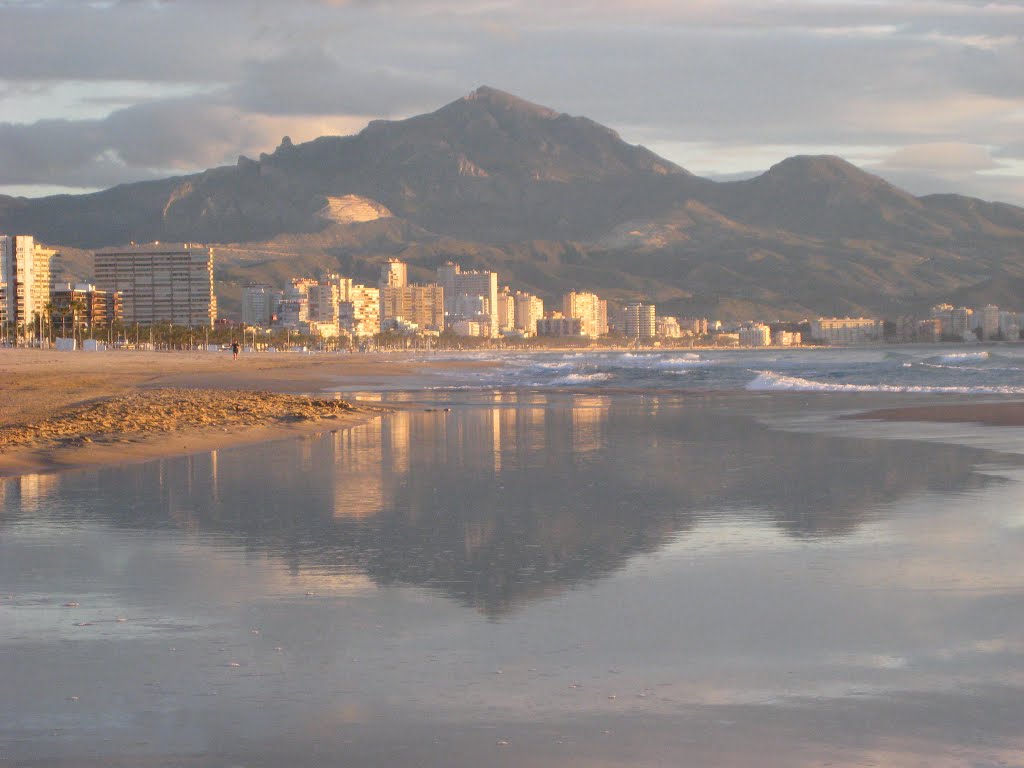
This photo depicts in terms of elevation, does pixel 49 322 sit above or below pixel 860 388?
above

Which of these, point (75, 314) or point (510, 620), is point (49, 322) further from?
point (510, 620)

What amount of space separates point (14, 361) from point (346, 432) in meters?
67.7

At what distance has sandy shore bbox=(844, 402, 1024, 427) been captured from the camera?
115ft

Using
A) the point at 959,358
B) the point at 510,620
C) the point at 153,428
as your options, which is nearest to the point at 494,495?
the point at 510,620

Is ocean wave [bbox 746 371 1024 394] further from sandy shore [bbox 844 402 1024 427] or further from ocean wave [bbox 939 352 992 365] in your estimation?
ocean wave [bbox 939 352 992 365]

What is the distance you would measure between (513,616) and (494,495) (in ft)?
26.8

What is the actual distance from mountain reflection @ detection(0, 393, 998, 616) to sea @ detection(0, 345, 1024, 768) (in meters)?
0.08

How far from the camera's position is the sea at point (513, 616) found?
24.8ft

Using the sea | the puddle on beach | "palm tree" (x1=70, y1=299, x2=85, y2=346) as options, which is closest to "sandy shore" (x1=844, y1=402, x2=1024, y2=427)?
the sea

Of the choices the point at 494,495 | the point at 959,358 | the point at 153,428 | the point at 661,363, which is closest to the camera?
the point at 494,495

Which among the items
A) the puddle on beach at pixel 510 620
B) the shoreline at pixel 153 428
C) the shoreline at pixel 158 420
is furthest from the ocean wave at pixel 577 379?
the puddle on beach at pixel 510 620

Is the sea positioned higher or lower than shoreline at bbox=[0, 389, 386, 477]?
lower

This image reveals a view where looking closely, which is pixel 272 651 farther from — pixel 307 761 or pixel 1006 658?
pixel 1006 658

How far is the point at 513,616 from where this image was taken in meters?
10.6
